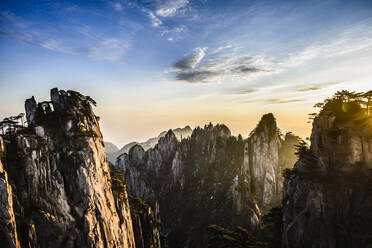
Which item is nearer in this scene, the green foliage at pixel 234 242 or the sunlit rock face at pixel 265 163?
the green foliage at pixel 234 242

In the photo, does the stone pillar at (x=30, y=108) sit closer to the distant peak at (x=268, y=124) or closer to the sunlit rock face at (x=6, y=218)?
the sunlit rock face at (x=6, y=218)

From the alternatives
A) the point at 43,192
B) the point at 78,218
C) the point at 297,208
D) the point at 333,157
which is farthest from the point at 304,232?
the point at 43,192

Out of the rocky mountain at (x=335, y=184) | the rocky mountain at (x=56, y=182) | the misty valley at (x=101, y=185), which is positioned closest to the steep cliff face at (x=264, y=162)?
the misty valley at (x=101, y=185)

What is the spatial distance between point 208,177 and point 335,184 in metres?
63.1

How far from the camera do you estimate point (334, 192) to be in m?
29.0

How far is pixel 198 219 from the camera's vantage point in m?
75.6

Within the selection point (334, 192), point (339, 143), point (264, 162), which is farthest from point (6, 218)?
point (264, 162)

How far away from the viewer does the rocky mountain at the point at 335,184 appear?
87.8 ft

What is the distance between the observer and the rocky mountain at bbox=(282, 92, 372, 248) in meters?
26.8

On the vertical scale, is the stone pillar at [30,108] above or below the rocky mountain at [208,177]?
above

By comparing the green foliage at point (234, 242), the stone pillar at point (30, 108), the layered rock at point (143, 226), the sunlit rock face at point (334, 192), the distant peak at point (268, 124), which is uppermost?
the stone pillar at point (30, 108)

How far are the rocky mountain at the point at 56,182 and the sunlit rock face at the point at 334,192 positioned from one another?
3034 cm

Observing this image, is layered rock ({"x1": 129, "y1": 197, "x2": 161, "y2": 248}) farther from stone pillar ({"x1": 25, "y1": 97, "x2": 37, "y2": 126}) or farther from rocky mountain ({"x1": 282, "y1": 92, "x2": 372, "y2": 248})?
rocky mountain ({"x1": 282, "y1": 92, "x2": 372, "y2": 248})

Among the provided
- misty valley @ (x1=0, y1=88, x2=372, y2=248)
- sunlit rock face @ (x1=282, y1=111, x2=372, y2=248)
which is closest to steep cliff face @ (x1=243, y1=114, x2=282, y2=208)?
misty valley @ (x1=0, y1=88, x2=372, y2=248)
